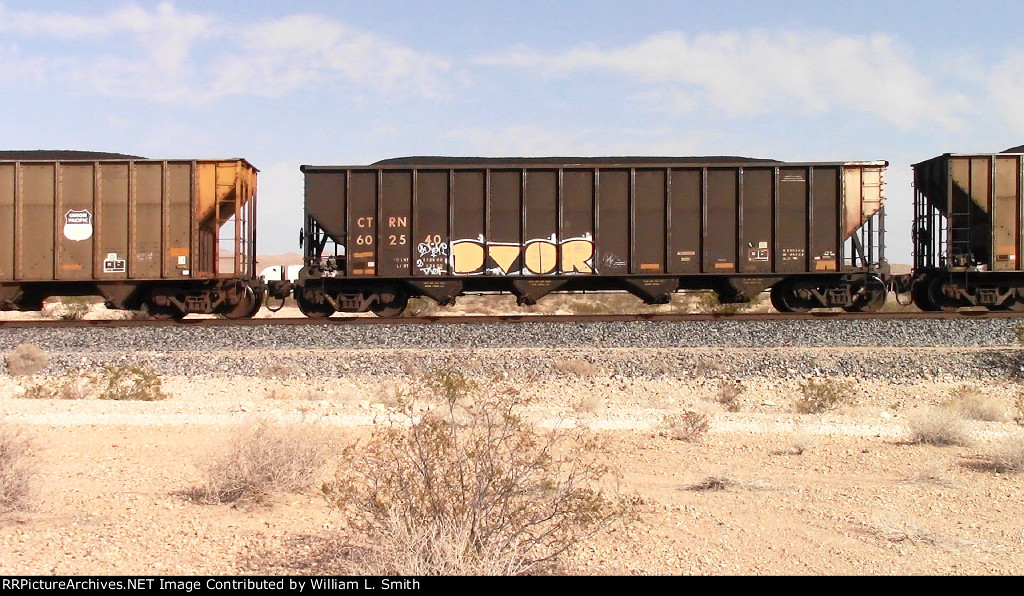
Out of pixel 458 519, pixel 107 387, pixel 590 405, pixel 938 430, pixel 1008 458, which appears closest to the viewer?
pixel 458 519

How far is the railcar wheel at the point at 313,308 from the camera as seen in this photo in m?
18.5

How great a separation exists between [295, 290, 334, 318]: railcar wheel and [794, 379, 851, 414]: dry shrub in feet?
A: 33.7

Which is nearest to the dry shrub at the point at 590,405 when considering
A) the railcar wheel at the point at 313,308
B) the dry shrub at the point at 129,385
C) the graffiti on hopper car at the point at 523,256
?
the dry shrub at the point at 129,385

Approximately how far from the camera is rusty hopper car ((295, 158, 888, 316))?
18203mm

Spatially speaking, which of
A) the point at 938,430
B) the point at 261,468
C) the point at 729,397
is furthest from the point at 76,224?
the point at 938,430

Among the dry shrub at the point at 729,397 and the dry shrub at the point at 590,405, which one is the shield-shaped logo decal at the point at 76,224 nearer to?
the dry shrub at the point at 590,405

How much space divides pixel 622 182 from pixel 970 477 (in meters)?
11.5

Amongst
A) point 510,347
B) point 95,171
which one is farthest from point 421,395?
point 95,171

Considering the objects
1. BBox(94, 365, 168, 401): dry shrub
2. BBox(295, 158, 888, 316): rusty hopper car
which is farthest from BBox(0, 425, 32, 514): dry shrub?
BBox(295, 158, 888, 316): rusty hopper car

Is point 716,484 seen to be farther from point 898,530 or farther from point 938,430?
point 938,430

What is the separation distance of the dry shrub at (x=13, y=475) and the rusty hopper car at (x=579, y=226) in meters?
11.6

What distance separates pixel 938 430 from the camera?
30.1ft

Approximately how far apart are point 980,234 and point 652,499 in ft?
49.7

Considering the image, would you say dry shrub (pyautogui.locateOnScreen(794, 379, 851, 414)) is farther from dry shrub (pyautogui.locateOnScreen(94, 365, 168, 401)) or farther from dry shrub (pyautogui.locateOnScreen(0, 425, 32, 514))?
dry shrub (pyautogui.locateOnScreen(0, 425, 32, 514))
